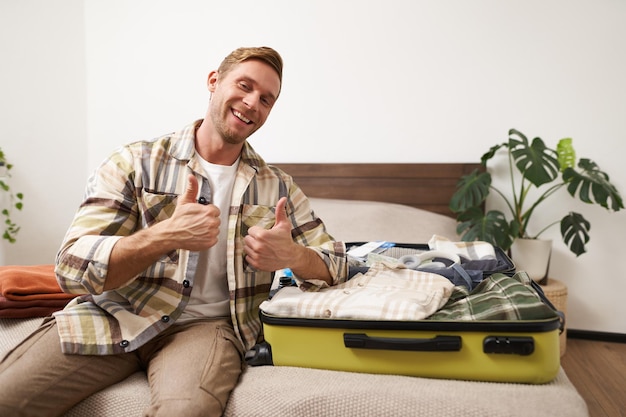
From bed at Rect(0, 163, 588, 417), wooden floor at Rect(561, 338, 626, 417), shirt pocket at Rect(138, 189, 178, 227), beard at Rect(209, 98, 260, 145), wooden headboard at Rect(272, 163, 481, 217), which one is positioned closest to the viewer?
bed at Rect(0, 163, 588, 417)

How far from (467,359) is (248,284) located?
568 millimetres

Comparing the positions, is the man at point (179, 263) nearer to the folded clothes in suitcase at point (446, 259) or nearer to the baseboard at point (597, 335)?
the folded clothes in suitcase at point (446, 259)

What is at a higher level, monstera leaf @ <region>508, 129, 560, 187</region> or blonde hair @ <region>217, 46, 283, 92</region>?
blonde hair @ <region>217, 46, 283, 92</region>

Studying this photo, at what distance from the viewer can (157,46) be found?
3.35 metres

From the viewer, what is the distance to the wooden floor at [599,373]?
2.05m

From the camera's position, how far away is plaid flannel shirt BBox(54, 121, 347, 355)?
45.3 inches

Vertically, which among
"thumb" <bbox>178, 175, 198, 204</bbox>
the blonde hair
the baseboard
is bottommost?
the baseboard

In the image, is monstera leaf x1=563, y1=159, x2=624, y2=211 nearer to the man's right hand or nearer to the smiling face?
the smiling face

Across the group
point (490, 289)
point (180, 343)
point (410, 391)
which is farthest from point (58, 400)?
point (490, 289)

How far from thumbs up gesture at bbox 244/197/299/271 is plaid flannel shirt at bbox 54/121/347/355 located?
0.12 m

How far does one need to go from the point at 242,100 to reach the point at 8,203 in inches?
89.6

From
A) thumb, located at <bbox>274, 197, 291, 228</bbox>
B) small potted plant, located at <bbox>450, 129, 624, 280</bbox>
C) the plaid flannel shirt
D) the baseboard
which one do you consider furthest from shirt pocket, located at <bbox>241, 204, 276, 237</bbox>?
the baseboard

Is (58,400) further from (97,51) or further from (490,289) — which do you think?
(97,51)

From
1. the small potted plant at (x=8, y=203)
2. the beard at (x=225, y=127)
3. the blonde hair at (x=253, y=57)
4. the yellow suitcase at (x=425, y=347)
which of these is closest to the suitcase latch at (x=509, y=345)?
the yellow suitcase at (x=425, y=347)
